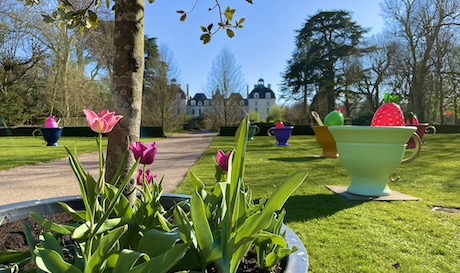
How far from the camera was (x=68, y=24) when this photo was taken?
5.92 ft

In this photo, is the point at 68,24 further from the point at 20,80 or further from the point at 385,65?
the point at 385,65

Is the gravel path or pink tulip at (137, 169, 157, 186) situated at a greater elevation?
pink tulip at (137, 169, 157, 186)

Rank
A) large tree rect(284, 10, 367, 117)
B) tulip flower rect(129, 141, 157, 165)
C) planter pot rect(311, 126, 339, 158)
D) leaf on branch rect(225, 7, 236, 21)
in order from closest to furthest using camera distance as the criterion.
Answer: tulip flower rect(129, 141, 157, 165) → leaf on branch rect(225, 7, 236, 21) → planter pot rect(311, 126, 339, 158) → large tree rect(284, 10, 367, 117)

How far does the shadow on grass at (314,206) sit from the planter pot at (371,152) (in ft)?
1.16

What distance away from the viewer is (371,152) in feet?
11.4

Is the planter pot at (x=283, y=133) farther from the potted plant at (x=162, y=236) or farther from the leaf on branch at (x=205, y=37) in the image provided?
the potted plant at (x=162, y=236)

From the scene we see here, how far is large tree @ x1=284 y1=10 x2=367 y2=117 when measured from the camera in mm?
28188

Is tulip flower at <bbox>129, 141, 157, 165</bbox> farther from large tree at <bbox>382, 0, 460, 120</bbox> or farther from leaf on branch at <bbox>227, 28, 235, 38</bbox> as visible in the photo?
large tree at <bbox>382, 0, 460, 120</bbox>

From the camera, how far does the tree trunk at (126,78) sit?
1.47m

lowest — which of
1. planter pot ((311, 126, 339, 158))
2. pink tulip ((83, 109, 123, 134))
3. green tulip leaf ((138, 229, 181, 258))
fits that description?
planter pot ((311, 126, 339, 158))

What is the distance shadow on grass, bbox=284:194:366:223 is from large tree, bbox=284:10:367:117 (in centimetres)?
2615

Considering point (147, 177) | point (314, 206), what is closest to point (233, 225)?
point (147, 177)

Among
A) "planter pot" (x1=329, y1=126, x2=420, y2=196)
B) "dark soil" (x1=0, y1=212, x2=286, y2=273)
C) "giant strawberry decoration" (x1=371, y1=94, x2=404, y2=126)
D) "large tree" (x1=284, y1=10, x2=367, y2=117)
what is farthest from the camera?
"large tree" (x1=284, y1=10, x2=367, y2=117)

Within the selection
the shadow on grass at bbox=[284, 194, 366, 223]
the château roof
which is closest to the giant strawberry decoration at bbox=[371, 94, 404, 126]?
the shadow on grass at bbox=[284, 194, 366, 223]
